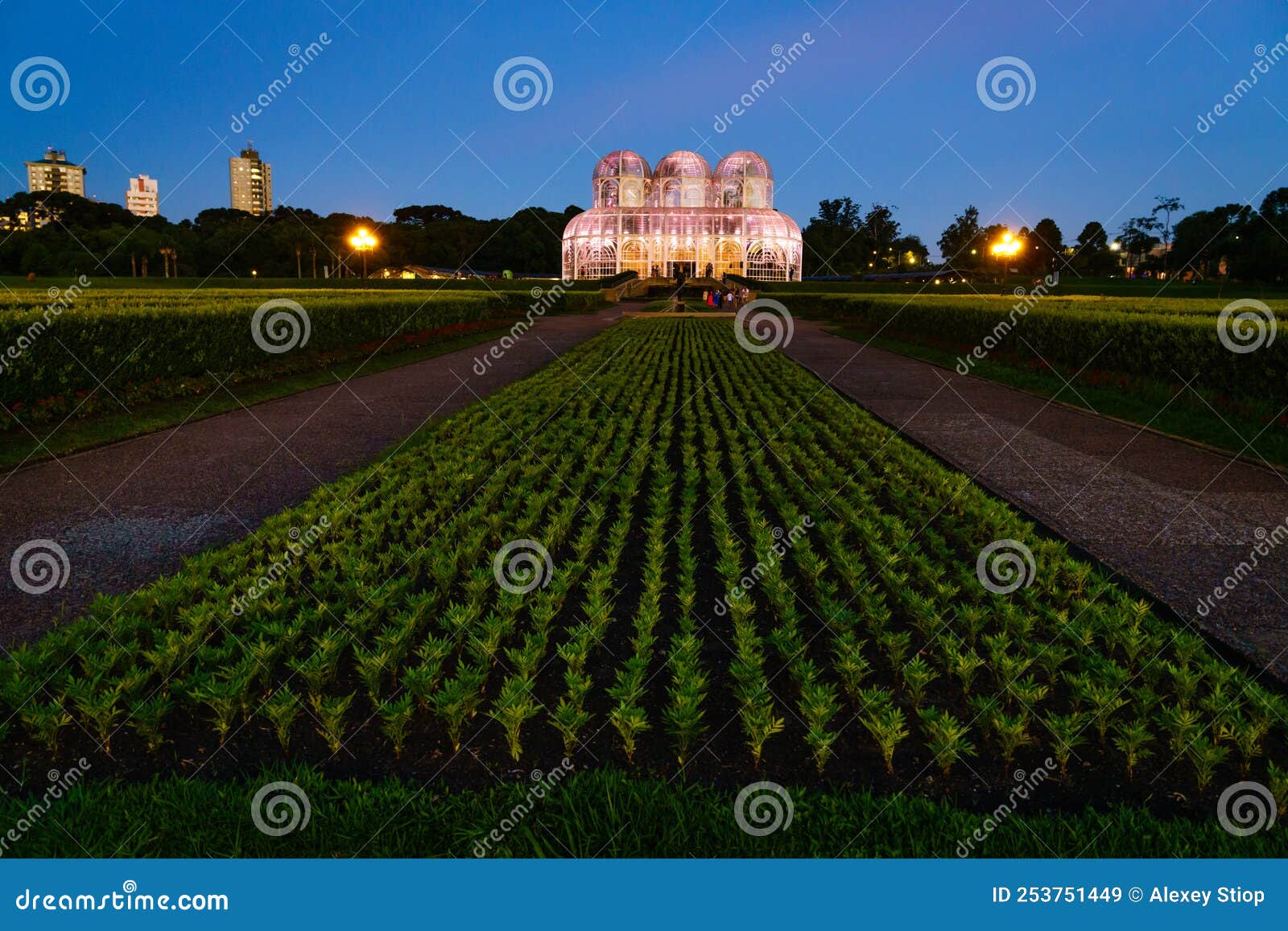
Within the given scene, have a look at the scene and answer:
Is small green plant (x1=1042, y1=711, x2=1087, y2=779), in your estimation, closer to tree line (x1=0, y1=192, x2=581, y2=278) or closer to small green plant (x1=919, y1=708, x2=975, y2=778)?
small green plant (x1=919, y1=708, x2=975, y2=778)

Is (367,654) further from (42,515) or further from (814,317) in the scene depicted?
(814,317)

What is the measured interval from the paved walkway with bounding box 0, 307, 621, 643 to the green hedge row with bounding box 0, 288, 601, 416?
1.57 metres

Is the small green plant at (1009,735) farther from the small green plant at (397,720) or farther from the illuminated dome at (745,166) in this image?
the illuminated dome at (745,166)

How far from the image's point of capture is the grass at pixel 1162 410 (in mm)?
10469

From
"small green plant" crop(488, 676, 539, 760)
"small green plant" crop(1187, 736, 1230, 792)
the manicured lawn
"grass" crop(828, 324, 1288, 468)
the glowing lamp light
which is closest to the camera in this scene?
the manicured lawn

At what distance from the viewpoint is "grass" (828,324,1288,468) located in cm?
1047

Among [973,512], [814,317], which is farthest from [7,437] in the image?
[814,317]

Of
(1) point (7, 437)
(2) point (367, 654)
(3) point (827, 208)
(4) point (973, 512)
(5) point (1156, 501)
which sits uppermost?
(3) point (827, 208)

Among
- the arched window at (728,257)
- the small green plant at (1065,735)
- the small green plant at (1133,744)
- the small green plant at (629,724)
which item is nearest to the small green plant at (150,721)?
the small green plant at (629,724)

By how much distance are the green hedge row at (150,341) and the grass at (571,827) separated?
9379 millimetres

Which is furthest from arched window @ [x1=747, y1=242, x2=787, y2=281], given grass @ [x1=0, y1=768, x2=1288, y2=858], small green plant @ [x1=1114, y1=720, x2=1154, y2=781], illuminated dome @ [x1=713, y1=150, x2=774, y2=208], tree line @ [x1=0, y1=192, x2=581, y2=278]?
grass @ [x1=0, y1=768, x2=1288, y2=858]

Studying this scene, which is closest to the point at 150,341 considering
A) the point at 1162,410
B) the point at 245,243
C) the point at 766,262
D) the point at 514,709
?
the point at 514,709

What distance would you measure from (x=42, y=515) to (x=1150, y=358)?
16.6m

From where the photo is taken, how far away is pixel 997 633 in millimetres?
5043
